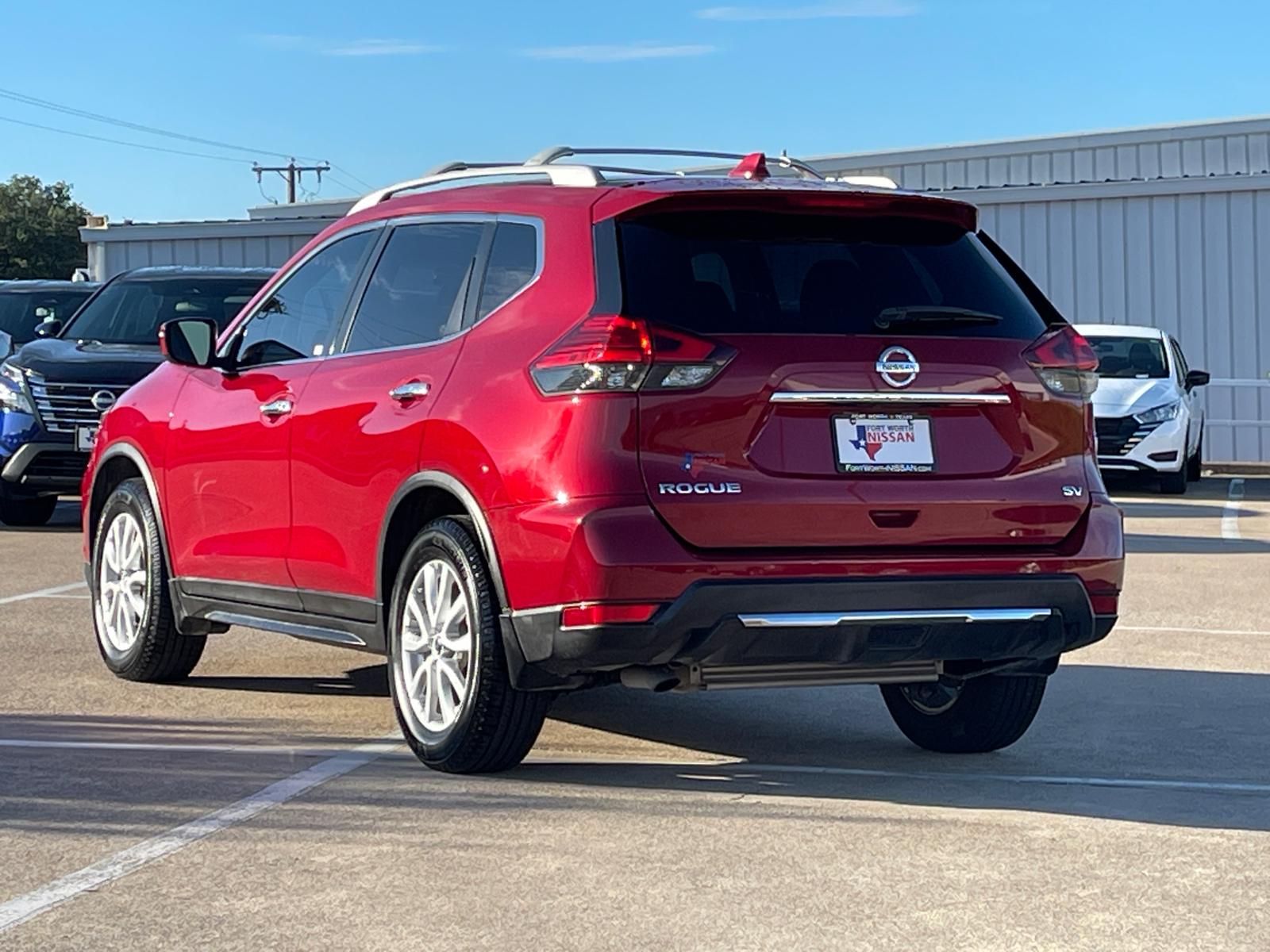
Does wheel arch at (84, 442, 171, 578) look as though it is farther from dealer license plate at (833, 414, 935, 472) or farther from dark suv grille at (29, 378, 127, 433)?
dark suv grille at (29, 378, 127, 433)

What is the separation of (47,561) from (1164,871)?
30.1 feet

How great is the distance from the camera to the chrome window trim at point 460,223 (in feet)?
20.0

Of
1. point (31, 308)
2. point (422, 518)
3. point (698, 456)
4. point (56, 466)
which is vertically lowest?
point (56, 466)

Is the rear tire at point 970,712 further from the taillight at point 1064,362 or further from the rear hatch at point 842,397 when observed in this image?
the taillight at point 1064,362

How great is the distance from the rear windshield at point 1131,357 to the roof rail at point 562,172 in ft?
44.0

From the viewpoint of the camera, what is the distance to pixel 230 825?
5.46m

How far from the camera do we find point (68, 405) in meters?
14.4

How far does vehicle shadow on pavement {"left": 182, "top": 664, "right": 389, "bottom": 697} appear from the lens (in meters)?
8.05

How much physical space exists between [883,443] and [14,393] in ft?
33.2

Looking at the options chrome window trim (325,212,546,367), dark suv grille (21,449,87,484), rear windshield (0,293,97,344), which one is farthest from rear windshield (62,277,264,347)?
chrome window trim (325,212,546,367)

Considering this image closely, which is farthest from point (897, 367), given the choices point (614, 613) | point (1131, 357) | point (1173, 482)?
point (1131, 357)

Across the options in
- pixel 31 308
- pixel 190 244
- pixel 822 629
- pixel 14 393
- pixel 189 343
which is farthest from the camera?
pixel 190 244

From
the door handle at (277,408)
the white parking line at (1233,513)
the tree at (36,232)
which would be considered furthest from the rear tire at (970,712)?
the tree at (36,232)

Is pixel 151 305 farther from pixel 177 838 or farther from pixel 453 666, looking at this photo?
pixel 177 838
